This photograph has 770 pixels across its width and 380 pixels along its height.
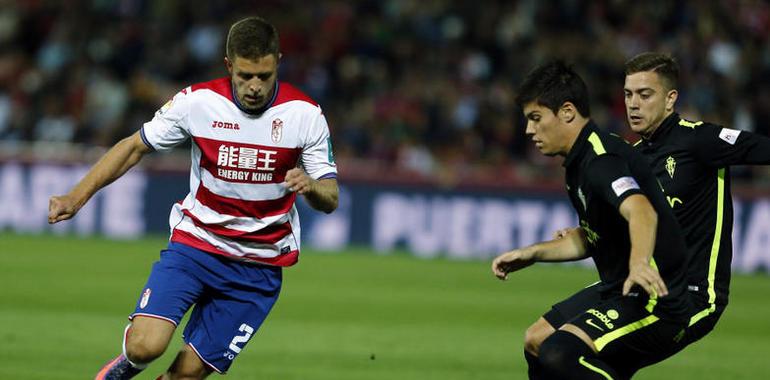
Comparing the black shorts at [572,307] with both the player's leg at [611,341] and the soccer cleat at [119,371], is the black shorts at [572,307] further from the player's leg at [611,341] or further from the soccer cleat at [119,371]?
the soccer cleat at [119,371]

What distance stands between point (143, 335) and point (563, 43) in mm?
14998

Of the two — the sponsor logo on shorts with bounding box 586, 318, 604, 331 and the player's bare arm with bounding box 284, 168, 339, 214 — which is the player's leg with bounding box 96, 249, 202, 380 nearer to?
the player's bare arm with bounding box 284, 168, 339, 214

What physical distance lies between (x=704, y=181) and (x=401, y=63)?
14.3 metres

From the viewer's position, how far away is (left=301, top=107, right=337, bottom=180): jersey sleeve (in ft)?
21.7

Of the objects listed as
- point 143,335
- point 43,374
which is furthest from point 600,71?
point 143,335

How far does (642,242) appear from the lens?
5.30 metres

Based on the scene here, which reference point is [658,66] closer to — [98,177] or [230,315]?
[230,315]

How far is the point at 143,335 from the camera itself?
622 centimetres

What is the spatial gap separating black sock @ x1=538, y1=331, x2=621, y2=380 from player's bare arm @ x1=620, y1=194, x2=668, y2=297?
0.45m

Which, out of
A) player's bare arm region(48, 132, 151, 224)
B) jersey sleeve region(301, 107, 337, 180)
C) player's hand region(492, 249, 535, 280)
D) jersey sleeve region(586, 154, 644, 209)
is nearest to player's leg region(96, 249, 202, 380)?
player's bare arm region(48, 132, 151, 224)

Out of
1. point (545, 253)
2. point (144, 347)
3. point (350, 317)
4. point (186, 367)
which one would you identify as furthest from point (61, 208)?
point (350, 317)

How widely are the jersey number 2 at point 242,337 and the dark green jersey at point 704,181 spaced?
243 centimetres

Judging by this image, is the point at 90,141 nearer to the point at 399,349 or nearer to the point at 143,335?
the point at 399,349

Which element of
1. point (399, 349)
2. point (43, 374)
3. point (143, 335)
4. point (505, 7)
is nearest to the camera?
point (143, 335)
